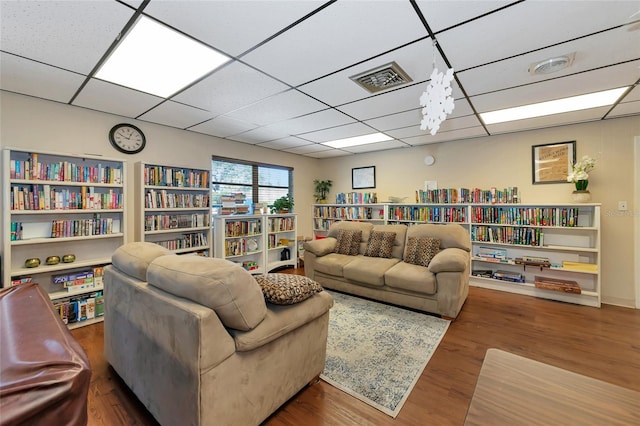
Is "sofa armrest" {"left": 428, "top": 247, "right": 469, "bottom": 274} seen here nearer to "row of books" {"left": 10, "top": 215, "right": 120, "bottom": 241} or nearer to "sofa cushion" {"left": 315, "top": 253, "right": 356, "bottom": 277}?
"sofa cushion" {"left": 315, "top": 253, "right": 356, "bottom": 277}

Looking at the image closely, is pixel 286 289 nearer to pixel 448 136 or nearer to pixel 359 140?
pixel 359 140

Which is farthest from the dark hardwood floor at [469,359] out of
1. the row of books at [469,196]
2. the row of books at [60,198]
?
the row of books at [469,196]

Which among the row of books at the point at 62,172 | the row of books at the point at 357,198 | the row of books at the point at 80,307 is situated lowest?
the row of books at the point at 80,307

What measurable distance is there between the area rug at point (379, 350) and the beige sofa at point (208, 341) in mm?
392

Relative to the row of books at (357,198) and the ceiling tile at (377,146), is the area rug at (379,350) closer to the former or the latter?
the row of books at (357,198)

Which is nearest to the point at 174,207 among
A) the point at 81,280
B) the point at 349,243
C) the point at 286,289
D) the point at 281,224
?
the point at 81,280

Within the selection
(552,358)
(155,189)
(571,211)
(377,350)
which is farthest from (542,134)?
(155,189)

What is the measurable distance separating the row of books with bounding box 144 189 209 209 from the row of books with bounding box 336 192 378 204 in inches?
106

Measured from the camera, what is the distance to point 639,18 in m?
1.48

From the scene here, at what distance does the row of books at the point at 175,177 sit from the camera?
3361mm

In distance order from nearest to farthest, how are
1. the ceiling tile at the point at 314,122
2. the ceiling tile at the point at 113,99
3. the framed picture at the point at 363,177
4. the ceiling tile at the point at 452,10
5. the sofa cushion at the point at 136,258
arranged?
the ceiling tile at the point at 452,10 → the sofa cushion at the point at 136,258 → the ceiling tile at the point at 113,99 → the ceiling tile at the point at 314,122 → the framed picture at the point at 363,177

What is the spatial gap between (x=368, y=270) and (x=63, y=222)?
11.1ft

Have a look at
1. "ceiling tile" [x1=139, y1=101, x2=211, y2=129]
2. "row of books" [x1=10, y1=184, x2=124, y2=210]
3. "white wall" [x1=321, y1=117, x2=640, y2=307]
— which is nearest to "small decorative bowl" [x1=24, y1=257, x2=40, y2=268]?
"row of books" [x1=10, y1=184, x2=124, y2=210]

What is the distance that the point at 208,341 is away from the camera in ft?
3.95
